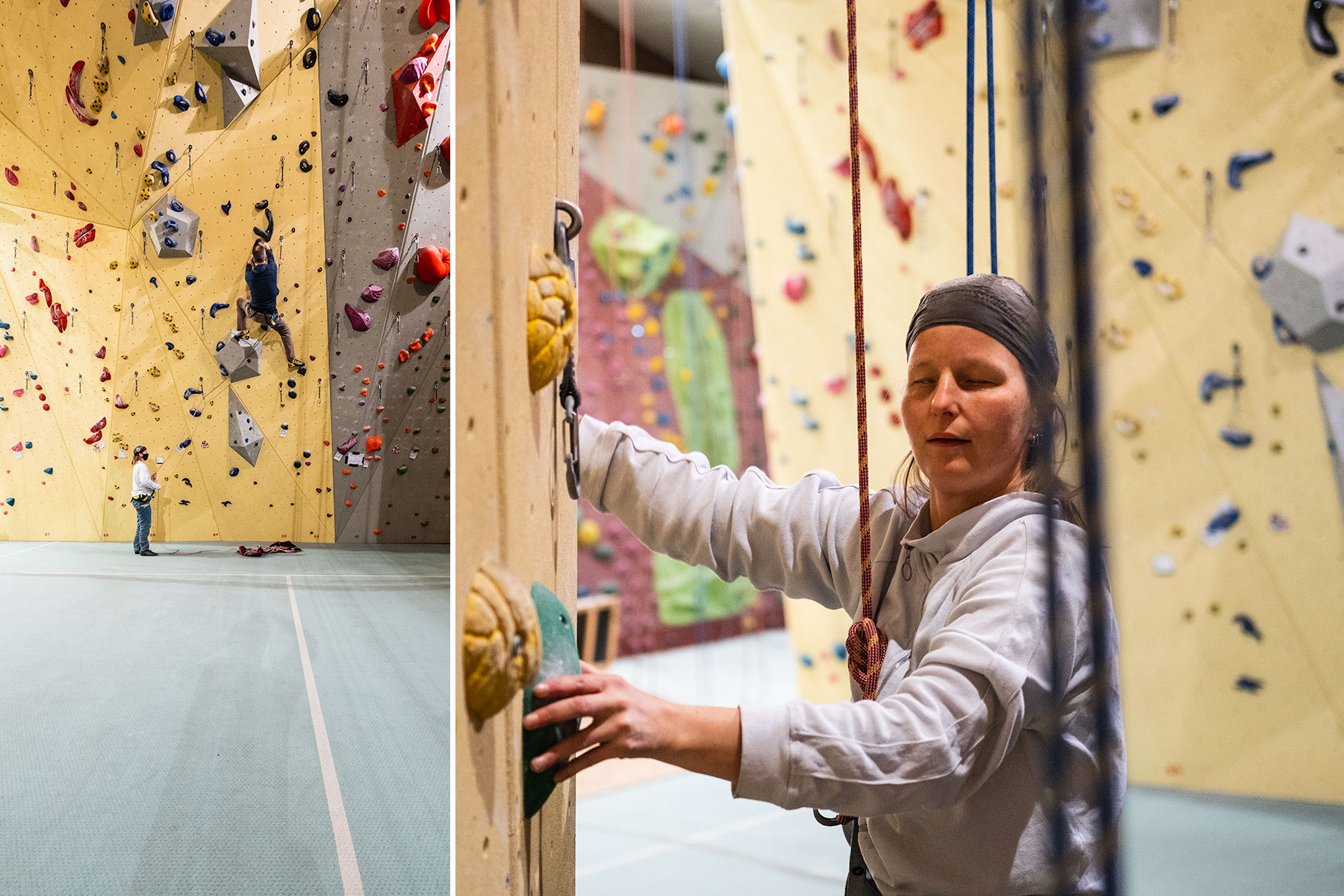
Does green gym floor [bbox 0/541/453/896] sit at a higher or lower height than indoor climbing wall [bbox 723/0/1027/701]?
lower

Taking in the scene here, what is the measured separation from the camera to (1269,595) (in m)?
1.79

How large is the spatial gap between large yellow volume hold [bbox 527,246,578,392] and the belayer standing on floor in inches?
24.8

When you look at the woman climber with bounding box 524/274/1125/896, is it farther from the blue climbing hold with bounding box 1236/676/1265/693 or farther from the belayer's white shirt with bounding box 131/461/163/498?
the blue climbing hold with bounding box 1236/676/1265/693

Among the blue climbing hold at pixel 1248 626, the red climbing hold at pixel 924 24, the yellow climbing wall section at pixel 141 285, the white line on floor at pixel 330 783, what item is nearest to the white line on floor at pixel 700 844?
the white line on floor at pixel 330 783

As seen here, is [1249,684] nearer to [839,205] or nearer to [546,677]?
[839,205]

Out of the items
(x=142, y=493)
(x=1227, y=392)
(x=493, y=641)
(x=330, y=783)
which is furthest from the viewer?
(x=1227, y=392)

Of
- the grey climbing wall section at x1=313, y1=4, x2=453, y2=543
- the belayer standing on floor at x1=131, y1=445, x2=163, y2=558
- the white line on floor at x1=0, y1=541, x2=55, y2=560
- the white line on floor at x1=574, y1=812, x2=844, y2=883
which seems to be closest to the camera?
the white line on floor at x1=0, y1=541, x2=55, y2=560

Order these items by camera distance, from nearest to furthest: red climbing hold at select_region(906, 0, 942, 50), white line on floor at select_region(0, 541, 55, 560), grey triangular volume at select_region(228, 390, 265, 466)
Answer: white line on floor at select_region(0, 541, 55, 560), grey triangular volume at select_region(228, 390, 265, 466), red climbing hold at select_region(906, 0, 942, 50)

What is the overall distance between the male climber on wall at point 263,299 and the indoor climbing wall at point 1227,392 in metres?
1.63

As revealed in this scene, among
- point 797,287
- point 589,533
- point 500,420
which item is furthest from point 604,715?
point 589,533

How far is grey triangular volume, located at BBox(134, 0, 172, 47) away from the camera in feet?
3.03

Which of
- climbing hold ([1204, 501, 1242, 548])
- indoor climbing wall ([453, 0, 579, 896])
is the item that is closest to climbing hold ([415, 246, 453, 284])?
indoor climbing wall ([453, 0, 579, 896])

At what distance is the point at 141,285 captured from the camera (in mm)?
888

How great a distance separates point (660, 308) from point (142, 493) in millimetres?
1942
